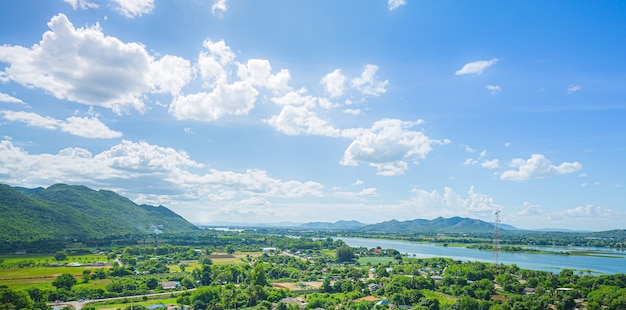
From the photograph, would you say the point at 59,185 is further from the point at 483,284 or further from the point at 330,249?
the point at 483,284

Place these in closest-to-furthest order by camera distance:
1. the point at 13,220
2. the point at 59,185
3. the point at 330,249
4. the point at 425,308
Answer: the point at 425,308, the point at 13,220, the point at 330,249, the point at 59,185

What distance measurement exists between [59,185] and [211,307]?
109 metres

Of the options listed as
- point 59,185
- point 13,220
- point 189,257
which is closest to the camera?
point 189,257

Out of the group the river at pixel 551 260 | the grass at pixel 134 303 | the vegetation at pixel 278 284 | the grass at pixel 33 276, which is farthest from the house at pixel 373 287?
the river at pixel 551 260

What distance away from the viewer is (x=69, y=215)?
268 ft

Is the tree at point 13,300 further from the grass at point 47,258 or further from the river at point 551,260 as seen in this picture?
the river at point 551,260

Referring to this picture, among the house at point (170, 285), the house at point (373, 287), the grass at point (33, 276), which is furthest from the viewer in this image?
the house at point (373, 287)

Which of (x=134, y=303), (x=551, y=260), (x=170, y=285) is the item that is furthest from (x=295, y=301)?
(x=551, y=260)

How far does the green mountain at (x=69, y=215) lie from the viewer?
65.4m

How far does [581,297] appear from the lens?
32250mm

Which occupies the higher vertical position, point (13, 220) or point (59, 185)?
point (59, 185)

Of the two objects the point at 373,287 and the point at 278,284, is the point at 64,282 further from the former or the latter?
the point at 373,287

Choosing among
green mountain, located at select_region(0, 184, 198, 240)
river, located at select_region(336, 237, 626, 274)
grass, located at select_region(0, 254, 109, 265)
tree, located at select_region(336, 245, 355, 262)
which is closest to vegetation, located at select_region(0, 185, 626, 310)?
tree, located at select_region(336, 245, 355, 262)

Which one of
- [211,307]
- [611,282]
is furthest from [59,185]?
[611,282]
